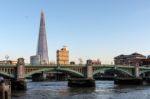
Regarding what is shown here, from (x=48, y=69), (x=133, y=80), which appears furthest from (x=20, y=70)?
(x=133, y=80)

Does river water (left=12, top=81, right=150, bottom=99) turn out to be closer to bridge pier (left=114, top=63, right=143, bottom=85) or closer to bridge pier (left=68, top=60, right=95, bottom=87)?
bridge pier (left=68, top=60, right=95, bottom=87)

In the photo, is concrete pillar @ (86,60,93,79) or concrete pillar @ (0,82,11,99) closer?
concrete pillar @ (0,82,11,99)

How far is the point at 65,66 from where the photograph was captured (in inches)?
4961

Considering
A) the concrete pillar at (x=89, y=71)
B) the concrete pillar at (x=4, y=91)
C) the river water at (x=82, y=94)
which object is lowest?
the river water at (x=82, y=94)

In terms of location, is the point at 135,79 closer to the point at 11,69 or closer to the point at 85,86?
the point at 85,86

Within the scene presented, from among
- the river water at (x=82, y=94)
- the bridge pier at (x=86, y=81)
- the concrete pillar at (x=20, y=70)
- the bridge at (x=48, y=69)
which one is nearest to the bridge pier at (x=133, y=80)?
the bridge at (x=48, y=69)

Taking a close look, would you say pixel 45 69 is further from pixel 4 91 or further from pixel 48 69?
pixel 4 91

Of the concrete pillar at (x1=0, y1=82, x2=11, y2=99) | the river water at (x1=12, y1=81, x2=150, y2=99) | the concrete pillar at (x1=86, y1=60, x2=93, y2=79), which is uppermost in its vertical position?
the concrete pillar at (x1=86, y1=60, x2=93, y2=79)

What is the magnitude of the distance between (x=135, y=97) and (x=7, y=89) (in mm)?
31237

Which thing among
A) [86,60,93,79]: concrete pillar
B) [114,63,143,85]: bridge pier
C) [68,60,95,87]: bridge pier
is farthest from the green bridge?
[114,63,143,85]: bridge pier

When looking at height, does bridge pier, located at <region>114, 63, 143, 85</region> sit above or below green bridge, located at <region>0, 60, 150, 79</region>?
below

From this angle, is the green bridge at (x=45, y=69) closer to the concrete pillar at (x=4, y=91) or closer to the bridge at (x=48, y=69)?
the bridge at (x=48, y=69)

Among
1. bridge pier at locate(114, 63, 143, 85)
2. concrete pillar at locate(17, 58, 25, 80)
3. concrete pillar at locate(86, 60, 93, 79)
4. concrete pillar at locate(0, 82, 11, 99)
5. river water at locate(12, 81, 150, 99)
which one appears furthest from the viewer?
bridge pier at locate(114, 63, 143, 85)

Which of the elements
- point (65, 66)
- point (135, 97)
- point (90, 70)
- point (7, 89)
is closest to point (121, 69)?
point (90, 70)
